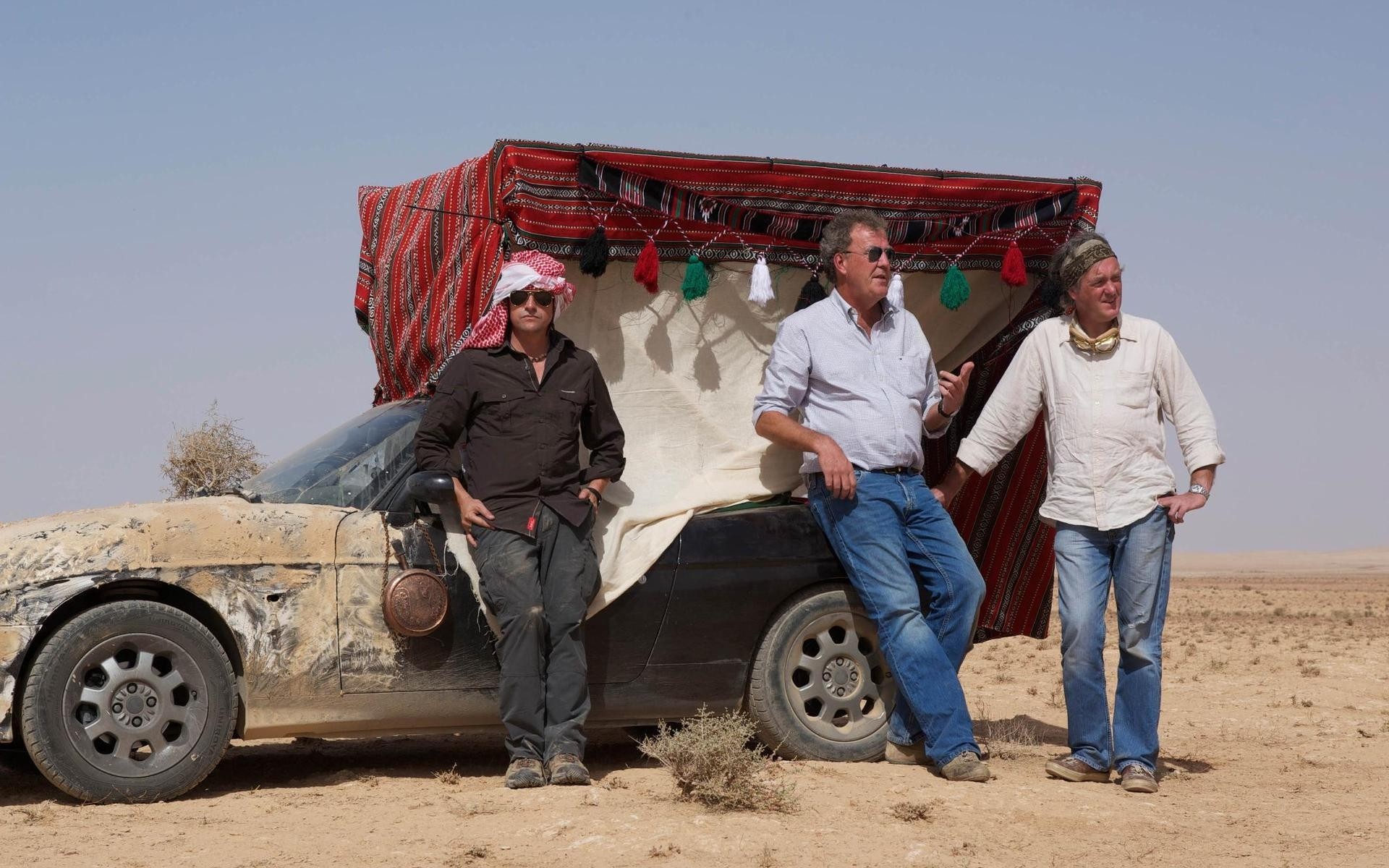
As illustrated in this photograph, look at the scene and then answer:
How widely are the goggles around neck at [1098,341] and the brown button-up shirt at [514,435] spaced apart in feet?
6.79

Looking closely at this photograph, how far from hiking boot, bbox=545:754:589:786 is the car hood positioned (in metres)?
1.20

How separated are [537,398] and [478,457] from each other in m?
0.34

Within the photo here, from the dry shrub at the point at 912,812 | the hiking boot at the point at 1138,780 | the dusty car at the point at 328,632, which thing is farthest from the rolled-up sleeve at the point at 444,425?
the hiking boot at the point at 1138,780

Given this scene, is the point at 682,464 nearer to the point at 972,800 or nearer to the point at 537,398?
the point at 537,398

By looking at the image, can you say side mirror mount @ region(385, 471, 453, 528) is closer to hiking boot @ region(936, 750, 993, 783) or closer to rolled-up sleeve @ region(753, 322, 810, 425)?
rolled-up sleeve @ region(753, 322, 810, 425)

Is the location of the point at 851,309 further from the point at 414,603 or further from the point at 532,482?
the point at 414,603

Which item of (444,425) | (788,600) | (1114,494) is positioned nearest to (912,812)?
(788,600)

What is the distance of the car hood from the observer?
18.1ft

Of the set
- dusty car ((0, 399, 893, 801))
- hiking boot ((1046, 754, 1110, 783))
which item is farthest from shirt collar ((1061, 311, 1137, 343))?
hiking boot ((1046, 754, 1110, 783))

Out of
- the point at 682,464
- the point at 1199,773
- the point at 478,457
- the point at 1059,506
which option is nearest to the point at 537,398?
the point at 478,457

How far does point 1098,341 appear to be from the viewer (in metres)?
6.52

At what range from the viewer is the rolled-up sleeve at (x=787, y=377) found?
6590 mm

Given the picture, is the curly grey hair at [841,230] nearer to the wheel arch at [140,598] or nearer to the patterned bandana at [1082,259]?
the patterned bandana at [1082,259]

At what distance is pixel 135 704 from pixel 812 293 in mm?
3480
